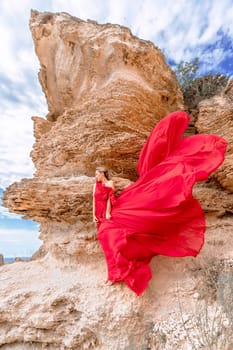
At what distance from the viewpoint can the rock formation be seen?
2.52 meters

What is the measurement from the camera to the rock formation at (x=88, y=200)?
2.52 m

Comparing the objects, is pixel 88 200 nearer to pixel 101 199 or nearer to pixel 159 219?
pixel 101 199

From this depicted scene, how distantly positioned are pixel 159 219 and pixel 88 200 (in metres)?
1.27

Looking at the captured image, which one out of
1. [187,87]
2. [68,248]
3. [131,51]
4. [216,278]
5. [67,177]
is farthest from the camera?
A: [187,87]

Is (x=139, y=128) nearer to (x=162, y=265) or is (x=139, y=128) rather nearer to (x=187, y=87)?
(x=162, y=265)

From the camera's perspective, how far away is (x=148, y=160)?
119 inches

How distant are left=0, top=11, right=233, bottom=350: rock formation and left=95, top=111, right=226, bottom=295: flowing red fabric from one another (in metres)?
0.34

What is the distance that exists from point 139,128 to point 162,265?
Result: 8.00ft

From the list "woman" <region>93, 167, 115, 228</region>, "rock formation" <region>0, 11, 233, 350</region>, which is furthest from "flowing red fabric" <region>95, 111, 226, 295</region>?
"rock formation" <region>0, 11, 233, 350</region>

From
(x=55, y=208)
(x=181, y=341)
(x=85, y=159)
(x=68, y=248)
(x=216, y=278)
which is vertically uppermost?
(x=85, y=159)

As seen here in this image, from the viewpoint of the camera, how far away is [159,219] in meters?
2.57

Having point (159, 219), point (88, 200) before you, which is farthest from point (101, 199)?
point (159, 219)

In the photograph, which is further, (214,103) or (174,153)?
(214,103)

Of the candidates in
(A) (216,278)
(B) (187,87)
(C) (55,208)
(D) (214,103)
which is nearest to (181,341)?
(A) (216,278)
